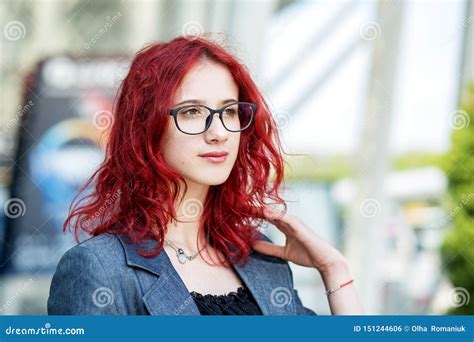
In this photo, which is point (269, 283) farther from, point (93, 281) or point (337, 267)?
point (93, 281)

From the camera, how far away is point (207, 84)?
1834mm

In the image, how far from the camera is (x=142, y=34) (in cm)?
594

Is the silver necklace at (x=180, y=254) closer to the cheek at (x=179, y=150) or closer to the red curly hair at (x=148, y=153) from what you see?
the red curly hair at (x=148, y=153)

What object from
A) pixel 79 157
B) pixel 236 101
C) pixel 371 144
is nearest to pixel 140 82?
pixel 236 101

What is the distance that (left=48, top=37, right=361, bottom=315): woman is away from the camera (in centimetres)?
170

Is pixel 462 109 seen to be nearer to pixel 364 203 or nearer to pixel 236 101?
pixel 364 203

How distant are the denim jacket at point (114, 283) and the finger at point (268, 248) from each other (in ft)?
1.06

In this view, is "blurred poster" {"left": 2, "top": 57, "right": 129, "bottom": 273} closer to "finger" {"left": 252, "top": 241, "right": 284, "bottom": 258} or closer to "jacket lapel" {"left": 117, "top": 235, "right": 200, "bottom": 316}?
"finger" {"left": 252, "top": 241, "right": 284, "bottom": 258}

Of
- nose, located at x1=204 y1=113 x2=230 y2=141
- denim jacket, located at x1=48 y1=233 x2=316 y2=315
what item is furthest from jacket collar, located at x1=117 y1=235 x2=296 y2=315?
nose, located at x1=204 y1=113 x2=230 y2=141

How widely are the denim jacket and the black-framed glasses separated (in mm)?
308

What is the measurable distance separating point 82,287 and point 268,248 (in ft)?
1.89

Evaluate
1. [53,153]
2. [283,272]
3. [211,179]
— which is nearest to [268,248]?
[283,272]

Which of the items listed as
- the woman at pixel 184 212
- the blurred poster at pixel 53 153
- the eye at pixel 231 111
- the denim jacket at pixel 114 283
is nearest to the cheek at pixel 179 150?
the woman at pixel 184 212

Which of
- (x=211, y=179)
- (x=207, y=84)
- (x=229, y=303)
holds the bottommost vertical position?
(x=229, y=303)
